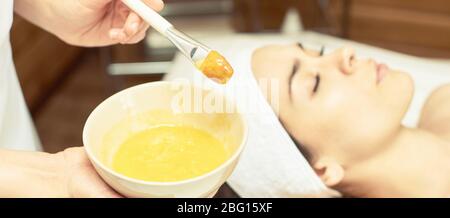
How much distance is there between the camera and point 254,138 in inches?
46.6

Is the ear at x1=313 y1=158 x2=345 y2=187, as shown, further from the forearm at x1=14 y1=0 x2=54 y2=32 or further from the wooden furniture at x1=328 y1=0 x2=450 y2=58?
the wooden furniture at x1=328 y1=0 x2=450 y2=58

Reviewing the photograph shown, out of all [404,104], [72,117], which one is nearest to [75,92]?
[72,117]

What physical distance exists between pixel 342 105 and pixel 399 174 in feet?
0.64

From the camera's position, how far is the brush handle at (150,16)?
31.3 inches

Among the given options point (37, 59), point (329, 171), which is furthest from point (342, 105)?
point (37, 59)

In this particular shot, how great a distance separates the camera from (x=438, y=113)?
1352 mm

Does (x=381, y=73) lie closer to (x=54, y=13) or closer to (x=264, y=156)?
(x=264, y=156)

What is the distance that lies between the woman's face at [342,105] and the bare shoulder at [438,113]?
0.61ft

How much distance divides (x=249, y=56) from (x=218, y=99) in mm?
492

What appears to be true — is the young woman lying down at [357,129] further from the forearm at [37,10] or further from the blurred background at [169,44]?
the blurred background at [169,44]

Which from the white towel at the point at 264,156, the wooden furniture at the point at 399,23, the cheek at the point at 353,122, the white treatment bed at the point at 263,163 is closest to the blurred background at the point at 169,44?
the wooden furniture at the point at 399,23

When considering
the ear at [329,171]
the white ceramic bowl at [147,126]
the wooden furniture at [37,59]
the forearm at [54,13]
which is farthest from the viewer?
the wooden furniture at [37,59]

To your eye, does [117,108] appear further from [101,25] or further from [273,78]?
[273,78]
